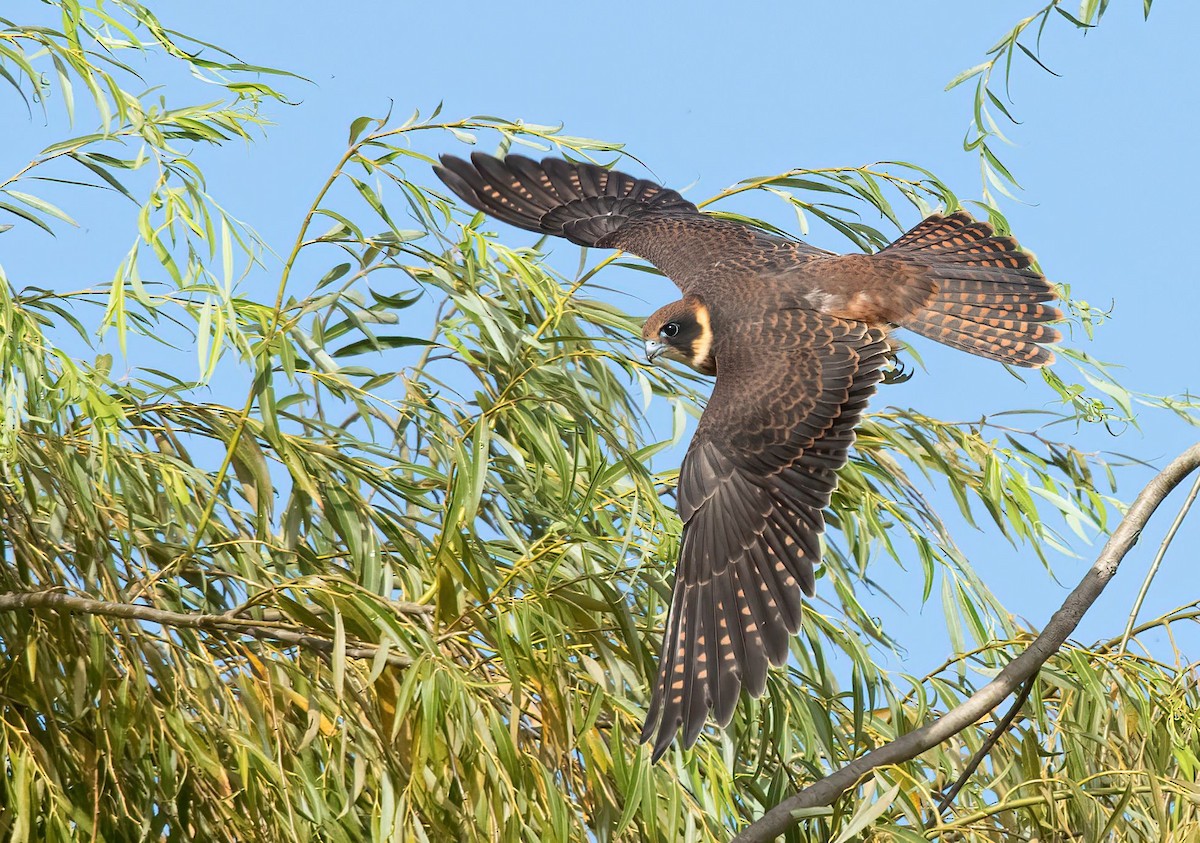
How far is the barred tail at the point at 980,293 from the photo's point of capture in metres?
4.33

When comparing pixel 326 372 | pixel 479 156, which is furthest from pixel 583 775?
pixel 479 156

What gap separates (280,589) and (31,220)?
4.03 feet

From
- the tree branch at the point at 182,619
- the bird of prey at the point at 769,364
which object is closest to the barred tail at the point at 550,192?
the bird of prey at the point at 769,364

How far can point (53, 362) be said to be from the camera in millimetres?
3188

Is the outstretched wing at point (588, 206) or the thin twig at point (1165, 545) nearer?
the thin twig at point (1165, 545)

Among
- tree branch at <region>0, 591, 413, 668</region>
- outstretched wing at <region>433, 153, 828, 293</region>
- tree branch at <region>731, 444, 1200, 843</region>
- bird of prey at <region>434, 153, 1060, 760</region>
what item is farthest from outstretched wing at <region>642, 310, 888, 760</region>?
outstretched wing at <region>433, 153, 828, 293</region>

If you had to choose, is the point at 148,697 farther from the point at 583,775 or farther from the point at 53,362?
the point at 583,775

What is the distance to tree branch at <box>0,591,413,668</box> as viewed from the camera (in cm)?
305

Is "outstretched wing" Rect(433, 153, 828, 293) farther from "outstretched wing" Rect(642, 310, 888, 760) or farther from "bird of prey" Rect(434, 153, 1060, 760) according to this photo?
"outstretched wing" Rect(642, 310, 888, 760)

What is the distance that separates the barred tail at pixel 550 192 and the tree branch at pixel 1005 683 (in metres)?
3.08

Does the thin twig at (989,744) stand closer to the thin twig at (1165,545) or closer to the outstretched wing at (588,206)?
the thin twig at (1165,545)

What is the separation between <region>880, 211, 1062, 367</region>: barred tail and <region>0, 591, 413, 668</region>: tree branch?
7.30ft

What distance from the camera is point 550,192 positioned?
5852mm

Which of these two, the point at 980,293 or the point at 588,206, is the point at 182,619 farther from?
the point at 588,206
